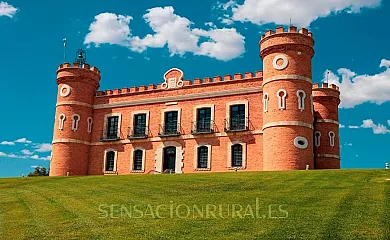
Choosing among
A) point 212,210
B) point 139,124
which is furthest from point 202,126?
point 212,210

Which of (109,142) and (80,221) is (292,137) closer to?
(109,142)

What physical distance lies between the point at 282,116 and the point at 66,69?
770 inches

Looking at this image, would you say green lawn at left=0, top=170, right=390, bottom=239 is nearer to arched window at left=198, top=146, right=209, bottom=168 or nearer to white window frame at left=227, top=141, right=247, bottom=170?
white window frame at left=227, top=141, right=247, bottom=170

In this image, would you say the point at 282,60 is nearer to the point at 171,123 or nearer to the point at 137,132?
the point at 171,123

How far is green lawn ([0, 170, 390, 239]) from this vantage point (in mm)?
10578

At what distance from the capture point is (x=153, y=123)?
117ft

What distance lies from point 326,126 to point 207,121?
968 cm

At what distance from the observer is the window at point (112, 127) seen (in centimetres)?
3716

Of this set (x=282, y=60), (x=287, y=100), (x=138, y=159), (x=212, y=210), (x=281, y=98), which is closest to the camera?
(x=212, y=210)

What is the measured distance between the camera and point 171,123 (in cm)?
3491

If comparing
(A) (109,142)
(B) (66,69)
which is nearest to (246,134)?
(A) (109,142)

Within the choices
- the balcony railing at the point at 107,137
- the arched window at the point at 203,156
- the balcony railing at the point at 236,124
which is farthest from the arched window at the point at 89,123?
the balcony railing at the point at 236,124

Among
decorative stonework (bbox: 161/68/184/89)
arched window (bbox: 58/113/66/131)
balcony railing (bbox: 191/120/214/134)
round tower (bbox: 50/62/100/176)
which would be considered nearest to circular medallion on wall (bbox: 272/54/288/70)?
balcony railing (bbox: 191/120/214/134)

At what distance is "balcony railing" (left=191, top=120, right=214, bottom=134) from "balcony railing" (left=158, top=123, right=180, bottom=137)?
1449 mm
